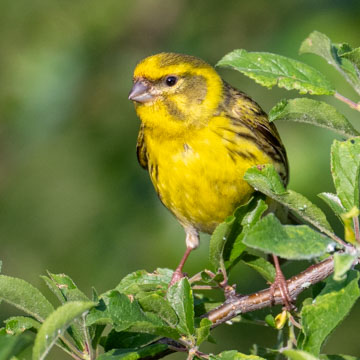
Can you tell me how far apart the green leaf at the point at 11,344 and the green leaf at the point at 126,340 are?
0.79m

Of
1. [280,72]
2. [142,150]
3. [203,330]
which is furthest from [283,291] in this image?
[142,150]

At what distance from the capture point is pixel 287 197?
2.62 meters

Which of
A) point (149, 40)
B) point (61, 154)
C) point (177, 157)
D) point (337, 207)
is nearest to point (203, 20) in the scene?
point (149, 40)

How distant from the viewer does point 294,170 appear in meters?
5.18

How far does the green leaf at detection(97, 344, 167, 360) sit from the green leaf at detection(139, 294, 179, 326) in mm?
121

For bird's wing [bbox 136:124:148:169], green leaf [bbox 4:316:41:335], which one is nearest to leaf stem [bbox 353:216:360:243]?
green leaf [bbox 4:316:41:335]

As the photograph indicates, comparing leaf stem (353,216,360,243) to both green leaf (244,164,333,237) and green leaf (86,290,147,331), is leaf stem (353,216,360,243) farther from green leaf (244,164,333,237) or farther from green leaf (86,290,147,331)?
green leaf (86,290,147,331)

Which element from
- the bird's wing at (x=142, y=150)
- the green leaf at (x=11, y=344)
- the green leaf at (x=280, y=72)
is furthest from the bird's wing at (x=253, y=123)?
the green leaf at (x=11, y=344)

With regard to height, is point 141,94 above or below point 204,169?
above

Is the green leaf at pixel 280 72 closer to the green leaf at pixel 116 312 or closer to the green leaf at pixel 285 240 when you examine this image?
the green leaf at pixel 285 240

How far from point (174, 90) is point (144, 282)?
128cm

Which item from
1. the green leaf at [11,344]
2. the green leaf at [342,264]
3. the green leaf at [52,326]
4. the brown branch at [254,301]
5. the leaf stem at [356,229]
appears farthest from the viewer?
the brown branch at [254,301]

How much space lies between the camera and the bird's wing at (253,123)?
438 centimetres

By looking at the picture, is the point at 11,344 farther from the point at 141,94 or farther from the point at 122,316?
the point at 141,94
